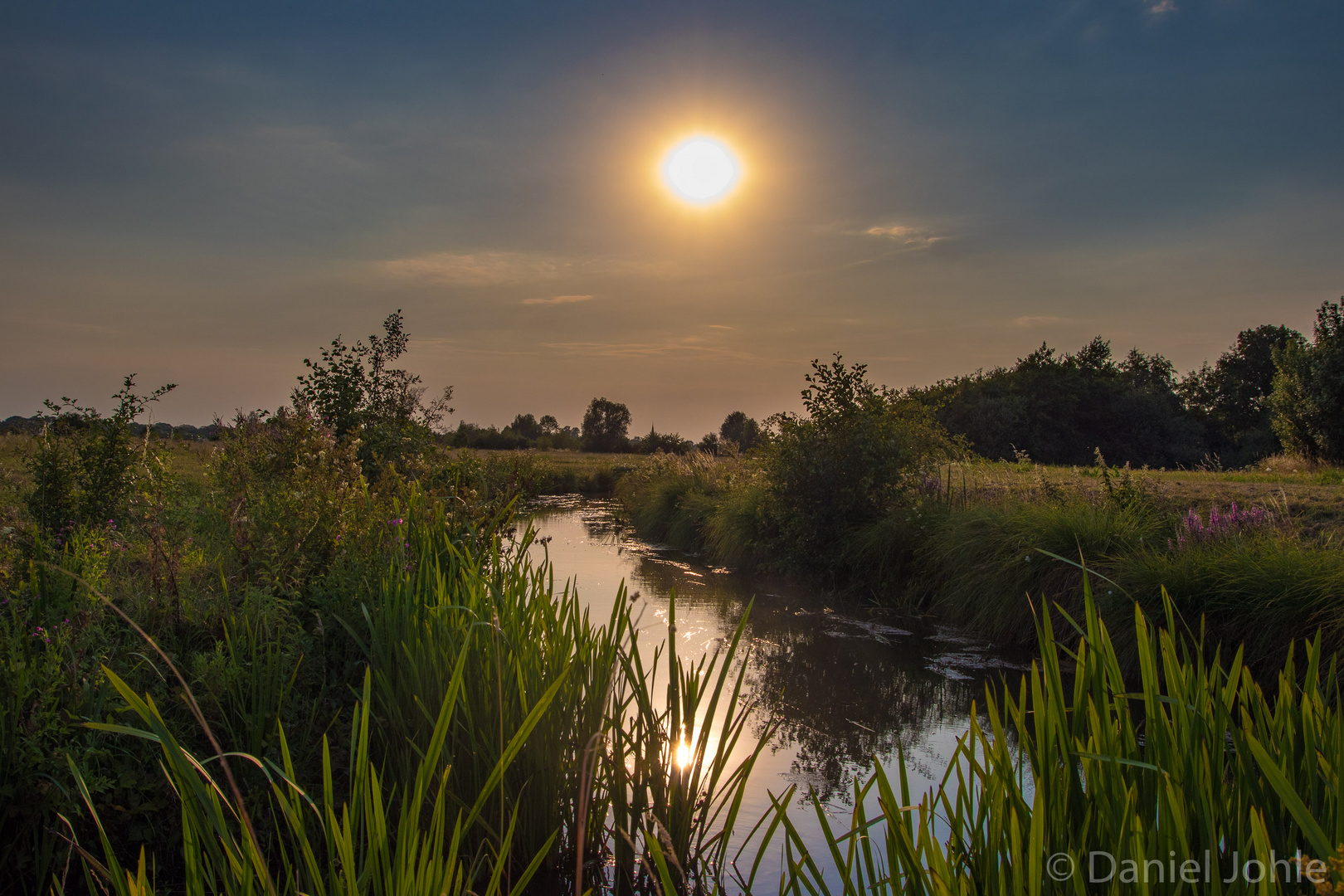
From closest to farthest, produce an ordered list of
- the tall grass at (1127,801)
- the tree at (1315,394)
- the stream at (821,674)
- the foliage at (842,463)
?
the tall grass at (1127,801), the stream at (821,674), the foliage at (842,463), the tree at (1315,394)

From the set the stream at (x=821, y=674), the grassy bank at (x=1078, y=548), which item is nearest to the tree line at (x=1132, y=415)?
the grassy bank at (x=1078, y=548)

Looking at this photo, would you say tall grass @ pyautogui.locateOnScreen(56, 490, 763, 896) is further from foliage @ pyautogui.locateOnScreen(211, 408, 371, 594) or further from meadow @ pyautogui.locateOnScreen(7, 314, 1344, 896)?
foliage @ pyautogui.locateOnScreen(211, 408, 371, 594)

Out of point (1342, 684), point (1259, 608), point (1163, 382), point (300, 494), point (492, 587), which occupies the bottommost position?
point (1342, 684)

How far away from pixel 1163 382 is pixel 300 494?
48.1 metres

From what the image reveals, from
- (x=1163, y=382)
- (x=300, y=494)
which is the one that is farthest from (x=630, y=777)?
(x=1163, y=382)

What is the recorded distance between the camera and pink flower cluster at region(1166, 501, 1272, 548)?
19.2 ft

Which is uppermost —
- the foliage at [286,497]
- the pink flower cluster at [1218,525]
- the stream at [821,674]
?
the foliage at [286,497]

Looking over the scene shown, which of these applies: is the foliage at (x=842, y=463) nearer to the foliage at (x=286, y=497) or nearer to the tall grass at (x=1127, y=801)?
the foliage at (x=286, y=497)

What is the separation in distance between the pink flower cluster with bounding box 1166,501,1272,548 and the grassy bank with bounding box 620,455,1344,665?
0.6 inches

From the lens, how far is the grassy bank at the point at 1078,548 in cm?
494

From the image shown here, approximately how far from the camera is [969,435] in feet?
90.4

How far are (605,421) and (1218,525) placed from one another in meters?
58.1

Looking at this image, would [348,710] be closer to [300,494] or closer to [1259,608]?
[300,494]

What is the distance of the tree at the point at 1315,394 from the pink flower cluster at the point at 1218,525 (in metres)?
17.5
